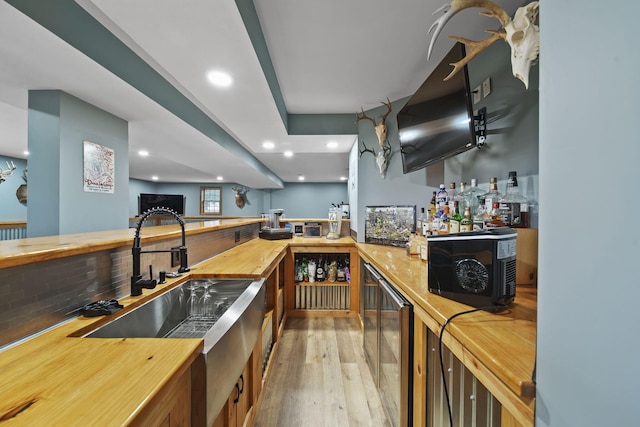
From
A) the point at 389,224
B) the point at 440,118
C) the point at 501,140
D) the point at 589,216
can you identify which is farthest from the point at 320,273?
the point at 589,216

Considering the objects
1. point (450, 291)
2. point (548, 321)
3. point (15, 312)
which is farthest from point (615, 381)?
point (15, 312)

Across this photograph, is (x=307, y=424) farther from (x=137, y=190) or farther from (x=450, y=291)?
(x=137, y=190)

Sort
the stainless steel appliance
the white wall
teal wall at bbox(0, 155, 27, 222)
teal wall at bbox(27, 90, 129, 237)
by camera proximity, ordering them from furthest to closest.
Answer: teal wall at bbox(0, 155, 27, 222) < teal wall at bbox(27, 90, 129, 237) < the stainless steel appliance < the white wall

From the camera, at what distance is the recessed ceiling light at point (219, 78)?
5.26ft

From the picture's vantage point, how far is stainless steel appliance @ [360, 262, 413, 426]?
107 centimetres

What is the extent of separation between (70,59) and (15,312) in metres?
1.39

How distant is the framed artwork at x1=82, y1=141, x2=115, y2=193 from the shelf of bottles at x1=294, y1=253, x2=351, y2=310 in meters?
1.94

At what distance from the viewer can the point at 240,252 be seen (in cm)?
214

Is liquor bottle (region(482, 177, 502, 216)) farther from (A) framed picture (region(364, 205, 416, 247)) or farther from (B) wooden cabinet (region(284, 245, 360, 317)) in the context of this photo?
(B) wooden cabinet (region(284, 245, 360, 317))

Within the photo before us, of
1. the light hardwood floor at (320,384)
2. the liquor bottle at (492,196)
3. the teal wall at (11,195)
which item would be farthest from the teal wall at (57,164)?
the teal wall at (11,195)

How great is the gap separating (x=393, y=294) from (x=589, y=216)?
92 cm

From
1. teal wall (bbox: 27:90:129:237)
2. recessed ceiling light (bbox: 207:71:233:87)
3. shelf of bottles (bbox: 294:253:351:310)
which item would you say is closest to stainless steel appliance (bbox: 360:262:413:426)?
shelf of bottles (bbox: 294:253:351:310)

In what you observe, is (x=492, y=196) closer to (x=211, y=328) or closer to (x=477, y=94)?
(x=477, y=94)

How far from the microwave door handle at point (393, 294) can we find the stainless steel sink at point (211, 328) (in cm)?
69
